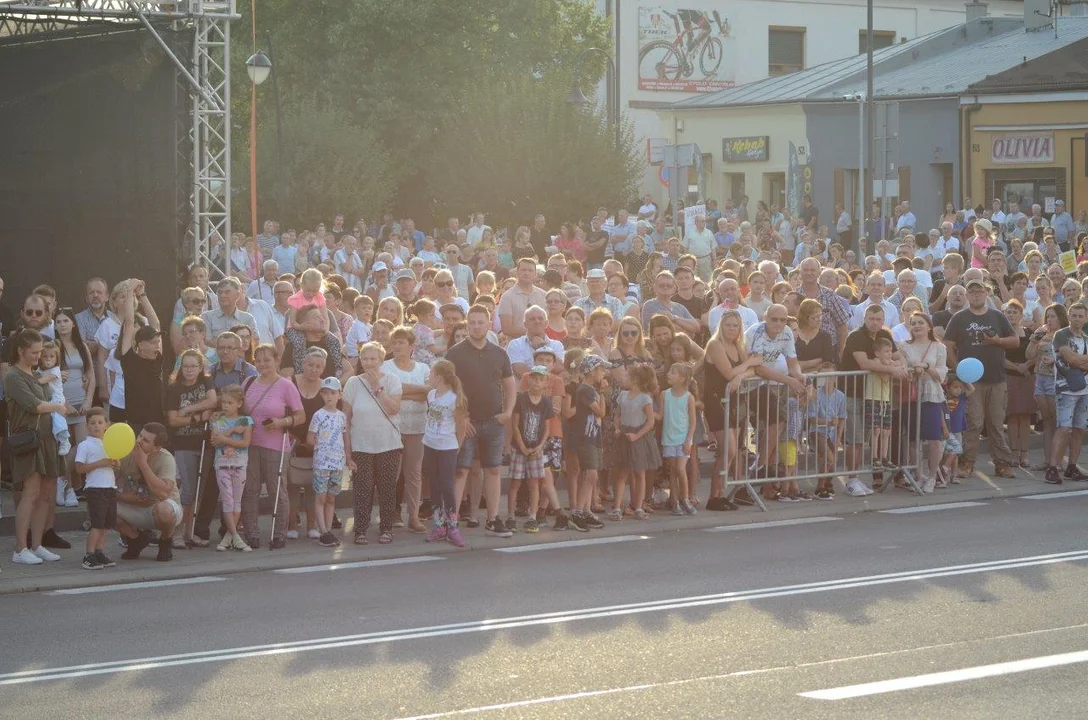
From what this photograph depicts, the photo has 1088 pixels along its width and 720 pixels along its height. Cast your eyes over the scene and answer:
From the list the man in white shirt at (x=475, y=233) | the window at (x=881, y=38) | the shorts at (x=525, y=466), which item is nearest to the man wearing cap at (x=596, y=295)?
the shorts at (x=525, y=466)

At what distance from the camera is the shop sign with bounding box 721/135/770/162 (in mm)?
54781

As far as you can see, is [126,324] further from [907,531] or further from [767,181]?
[767,181]

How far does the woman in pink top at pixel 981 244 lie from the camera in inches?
878

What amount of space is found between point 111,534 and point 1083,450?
10.7m

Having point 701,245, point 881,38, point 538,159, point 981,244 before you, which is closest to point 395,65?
point 538,159

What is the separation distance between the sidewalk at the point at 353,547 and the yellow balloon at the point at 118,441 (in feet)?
2.64

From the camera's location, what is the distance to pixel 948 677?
28.6 ft

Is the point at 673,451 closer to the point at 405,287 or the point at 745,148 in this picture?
the point at 405,287

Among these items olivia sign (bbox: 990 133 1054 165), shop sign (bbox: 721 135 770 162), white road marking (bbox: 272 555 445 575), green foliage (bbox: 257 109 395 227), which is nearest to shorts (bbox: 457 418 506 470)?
white road marking (bbox: 272 555 445 575)

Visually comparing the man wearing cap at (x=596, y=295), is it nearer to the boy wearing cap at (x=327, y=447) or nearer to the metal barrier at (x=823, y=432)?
the metal barrier at (x=823, y=432)

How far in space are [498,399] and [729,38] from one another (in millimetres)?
53215

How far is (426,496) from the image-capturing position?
48.0ft

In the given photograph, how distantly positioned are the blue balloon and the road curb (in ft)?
3.40

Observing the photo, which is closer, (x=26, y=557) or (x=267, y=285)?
(x=26, y=557)
